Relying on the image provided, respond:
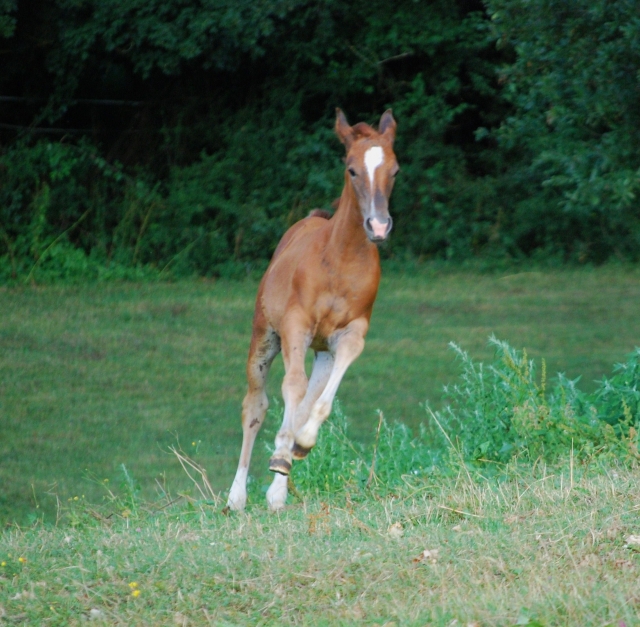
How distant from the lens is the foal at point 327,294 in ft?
19.2

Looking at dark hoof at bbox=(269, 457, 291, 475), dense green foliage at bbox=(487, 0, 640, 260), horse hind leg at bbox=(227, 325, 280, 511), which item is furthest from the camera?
dense green foliage at bbox=(487, 0, 640, 260)

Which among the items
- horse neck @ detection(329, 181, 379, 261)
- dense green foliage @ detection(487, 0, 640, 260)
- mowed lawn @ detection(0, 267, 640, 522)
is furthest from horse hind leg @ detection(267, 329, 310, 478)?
dense green foliage @ detection(487, 0, 640, 260)

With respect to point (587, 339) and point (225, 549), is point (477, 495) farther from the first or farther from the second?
point (587, 339)

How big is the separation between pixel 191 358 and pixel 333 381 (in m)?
5.73

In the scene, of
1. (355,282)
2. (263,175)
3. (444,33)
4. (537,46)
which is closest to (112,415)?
(355,282)

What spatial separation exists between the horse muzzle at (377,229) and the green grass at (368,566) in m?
1.30

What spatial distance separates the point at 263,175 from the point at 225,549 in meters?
12.1

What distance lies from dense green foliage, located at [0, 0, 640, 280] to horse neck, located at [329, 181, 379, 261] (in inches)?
319

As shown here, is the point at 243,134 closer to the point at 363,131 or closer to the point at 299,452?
the point at 363,131

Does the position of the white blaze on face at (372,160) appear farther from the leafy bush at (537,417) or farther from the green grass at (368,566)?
the green grass at (368,566)

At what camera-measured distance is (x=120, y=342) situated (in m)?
12.1

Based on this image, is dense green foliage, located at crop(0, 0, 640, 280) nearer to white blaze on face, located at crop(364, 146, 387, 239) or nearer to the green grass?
white blaze on face, located at crop(364, 146, 387, 239)

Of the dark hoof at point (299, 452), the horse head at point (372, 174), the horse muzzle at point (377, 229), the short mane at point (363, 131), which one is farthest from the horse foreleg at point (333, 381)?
the short mane at point (363, 131)

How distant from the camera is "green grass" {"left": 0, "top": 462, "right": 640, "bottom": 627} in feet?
13.4
